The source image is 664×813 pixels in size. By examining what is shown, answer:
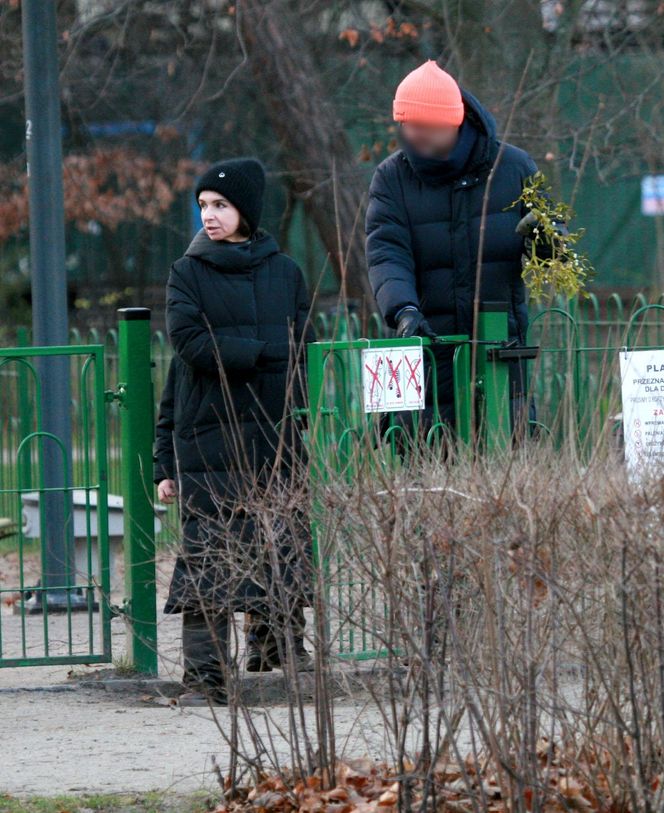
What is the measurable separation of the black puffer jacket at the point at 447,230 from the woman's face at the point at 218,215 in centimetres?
50

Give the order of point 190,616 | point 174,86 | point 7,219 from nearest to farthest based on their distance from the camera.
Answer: point 190,616 → point 174,86 → point 7,219

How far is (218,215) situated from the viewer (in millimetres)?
4926

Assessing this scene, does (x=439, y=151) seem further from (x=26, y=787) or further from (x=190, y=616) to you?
(x=26, y=787)

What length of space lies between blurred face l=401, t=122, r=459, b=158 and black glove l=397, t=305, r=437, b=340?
1.76 ft

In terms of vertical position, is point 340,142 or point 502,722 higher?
point 340,142

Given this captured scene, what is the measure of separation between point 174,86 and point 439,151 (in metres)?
11.6

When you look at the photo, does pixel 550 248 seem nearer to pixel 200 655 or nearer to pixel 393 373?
pixel 393 373

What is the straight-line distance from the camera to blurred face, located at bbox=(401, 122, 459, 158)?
4.94 metres

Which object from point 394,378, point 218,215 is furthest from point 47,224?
point 394,378

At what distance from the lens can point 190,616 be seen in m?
4.91

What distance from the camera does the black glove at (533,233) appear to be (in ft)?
15.8

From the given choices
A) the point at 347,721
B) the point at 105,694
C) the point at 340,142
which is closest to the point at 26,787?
the point at 347,721

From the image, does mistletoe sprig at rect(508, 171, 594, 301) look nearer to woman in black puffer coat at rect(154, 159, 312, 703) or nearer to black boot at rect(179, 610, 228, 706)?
woman in black puffer coat at rect(154, 159, 312, 703)

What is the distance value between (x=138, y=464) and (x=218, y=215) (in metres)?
1.01
